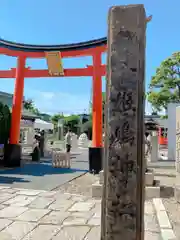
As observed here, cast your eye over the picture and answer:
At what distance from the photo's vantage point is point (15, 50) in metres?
10.8

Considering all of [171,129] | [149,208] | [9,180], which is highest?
[171,129]

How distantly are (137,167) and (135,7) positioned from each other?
148cm

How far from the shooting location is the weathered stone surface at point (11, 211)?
499cm

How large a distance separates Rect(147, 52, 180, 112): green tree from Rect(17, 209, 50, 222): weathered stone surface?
18.5 m

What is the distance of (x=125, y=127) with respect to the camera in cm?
262

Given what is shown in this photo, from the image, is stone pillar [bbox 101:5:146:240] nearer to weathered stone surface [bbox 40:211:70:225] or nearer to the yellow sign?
weathered stone surface [bbox 40:211:70:225]

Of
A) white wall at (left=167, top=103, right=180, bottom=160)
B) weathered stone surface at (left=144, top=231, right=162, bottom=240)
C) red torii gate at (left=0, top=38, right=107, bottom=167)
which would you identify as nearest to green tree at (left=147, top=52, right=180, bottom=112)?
white wall at (left=167, top=103, right=180, bottom=160)

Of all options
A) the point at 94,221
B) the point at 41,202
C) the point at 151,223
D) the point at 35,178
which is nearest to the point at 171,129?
the point at 35,178

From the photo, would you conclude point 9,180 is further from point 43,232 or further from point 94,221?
point 43,232

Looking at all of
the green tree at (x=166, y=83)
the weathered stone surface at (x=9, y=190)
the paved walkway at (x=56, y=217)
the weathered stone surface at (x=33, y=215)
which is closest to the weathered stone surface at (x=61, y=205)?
→ the paved walkway at (x=56, y=217)

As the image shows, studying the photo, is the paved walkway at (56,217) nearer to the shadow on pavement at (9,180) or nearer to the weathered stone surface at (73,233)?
the weathered stone surface at (73,233)

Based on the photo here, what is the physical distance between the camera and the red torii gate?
395 inches

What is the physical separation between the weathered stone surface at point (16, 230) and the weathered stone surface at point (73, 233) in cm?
50

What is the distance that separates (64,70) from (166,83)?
13.4m
